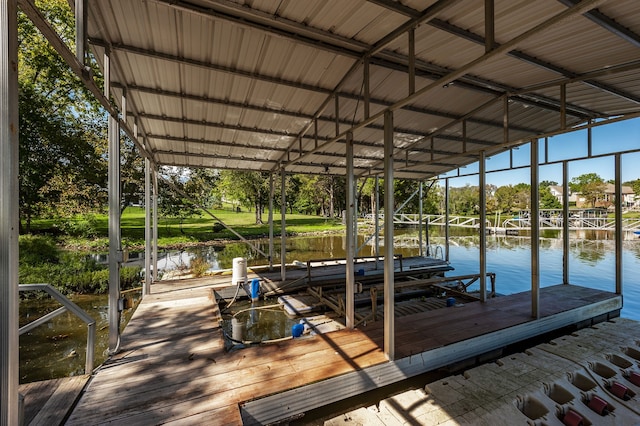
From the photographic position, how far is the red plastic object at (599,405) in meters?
3.16

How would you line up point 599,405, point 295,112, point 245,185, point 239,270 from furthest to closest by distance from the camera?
point 245,185, point 239,270, point 295,112, point 599,405

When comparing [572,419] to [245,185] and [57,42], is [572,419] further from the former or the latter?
[245,185]

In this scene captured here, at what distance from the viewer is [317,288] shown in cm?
738

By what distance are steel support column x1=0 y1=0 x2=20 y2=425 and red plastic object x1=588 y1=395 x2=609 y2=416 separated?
528cm

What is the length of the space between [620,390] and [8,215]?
6173mm

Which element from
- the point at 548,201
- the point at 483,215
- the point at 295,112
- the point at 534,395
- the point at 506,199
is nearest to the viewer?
the point at 534,395

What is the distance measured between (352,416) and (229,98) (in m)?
5.19

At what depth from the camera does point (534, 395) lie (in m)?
3.33

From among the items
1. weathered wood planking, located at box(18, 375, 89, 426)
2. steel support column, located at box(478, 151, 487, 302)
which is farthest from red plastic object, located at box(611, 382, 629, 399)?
weathered wood planking, located at box(18, 375, 89, 426)

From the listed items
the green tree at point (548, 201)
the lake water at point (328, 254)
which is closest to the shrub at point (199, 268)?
the lake water at point (328, 254)

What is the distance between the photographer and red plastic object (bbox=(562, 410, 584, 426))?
116 inches

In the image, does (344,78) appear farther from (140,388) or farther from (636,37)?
(140,388)

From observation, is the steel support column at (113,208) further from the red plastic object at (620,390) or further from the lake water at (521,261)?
the lake water at (521,261)

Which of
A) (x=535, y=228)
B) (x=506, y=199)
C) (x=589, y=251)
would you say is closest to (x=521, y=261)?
(x=589, y=251)
